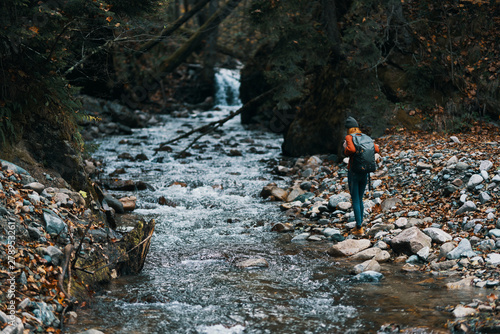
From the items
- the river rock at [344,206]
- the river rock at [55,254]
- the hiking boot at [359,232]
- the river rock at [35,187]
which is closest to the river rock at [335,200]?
the river rock at [344,206]

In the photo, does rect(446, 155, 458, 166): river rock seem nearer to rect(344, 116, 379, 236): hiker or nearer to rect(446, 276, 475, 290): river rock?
rect(344, 116, 379, 236): hiker

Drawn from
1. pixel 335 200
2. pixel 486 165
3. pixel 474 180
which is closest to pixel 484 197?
pixel 474 180

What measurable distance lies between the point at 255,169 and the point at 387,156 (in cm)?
434

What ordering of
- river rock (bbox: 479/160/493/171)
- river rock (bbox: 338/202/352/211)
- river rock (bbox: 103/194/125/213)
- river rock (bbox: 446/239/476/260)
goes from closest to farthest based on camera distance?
river rock (bbox: 446/239/476/260)
river rock (bbox: 479/160/493/171)
river rock (bbox: 338/202/352/211)
river rock (bbox: 103/194/125/213)

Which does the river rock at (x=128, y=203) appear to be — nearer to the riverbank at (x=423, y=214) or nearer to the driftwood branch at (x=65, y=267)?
the riverbank at (x=423, y=214)

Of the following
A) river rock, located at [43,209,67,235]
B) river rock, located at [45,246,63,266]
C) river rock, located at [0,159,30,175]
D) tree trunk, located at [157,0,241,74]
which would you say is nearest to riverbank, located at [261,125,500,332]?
river rock, located at [45,246,63,266]

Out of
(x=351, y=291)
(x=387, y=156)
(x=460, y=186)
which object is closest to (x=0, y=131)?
(x=351, y=291)

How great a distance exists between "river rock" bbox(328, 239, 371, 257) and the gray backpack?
1.23 metres

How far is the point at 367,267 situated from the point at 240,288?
184cm

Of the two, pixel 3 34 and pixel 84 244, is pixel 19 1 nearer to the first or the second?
pixel 3 34

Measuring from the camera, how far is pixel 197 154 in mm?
16266

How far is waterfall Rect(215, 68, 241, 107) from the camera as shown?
26.3m

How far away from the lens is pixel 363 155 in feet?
25.3

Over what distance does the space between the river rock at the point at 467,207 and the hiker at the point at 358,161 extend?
1555mm
